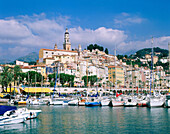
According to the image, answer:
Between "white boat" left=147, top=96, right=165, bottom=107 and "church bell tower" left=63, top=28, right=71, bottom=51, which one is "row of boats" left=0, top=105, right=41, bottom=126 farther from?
"church bell tower" left=63, top=28, right=71, bottom=51

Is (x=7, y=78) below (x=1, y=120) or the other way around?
the other way around

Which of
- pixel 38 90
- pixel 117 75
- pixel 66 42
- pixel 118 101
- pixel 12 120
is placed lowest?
pixel 12 120

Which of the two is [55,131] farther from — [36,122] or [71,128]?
[36,122]

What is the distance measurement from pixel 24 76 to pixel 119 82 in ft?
176

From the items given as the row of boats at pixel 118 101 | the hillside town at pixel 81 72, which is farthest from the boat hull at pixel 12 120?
the hillside town at pixel 81 72

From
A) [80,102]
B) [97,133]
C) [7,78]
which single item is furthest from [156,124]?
[7,78]

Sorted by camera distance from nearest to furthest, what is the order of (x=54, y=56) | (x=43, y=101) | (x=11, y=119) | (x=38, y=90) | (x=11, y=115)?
(x=11, y=119)
(x=11, y=115)
(x=43, y=101)
(x=38, y=90)
(x=54, y=56)

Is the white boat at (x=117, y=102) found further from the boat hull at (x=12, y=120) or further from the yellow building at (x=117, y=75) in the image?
the yellow building at (x=117, y=75)

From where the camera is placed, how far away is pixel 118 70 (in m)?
140

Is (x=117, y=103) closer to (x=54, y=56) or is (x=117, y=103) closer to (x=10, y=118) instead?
(x=10, y=118)

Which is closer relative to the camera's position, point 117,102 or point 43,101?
point 117,102

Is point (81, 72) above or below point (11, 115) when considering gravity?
above

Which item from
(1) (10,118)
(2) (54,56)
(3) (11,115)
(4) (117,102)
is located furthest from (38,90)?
(1) (10,118)

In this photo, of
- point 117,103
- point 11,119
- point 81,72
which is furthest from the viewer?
point 81,72
